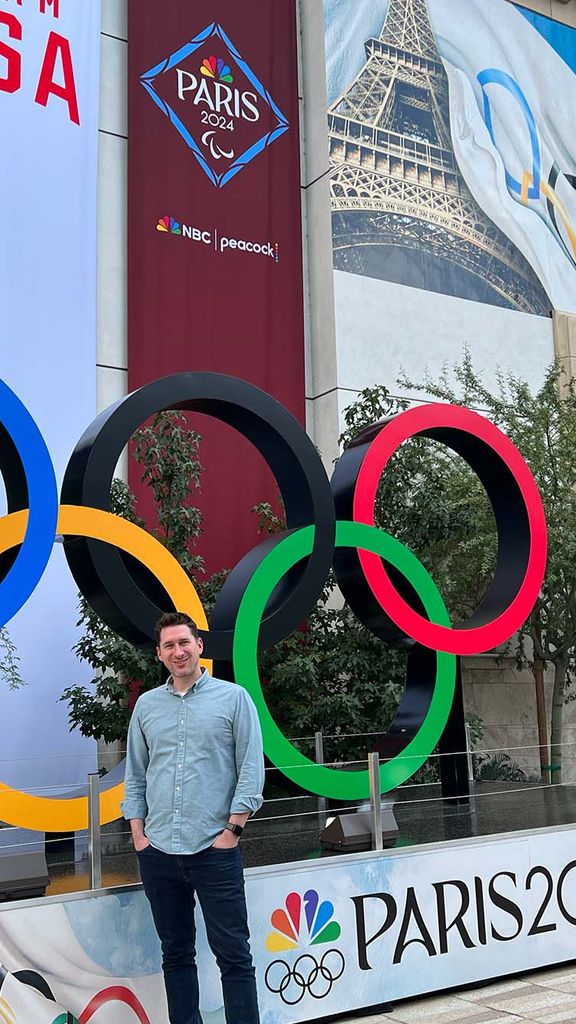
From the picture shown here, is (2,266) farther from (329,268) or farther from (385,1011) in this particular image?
(385,1011)

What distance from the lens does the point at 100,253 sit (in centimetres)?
1085

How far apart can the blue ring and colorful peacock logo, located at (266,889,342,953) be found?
1.92 meters

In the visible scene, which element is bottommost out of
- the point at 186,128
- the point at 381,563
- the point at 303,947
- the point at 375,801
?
the point at 303,947

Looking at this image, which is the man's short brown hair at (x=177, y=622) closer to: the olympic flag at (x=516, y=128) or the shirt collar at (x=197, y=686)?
the shirt collar at (x=197, y=686)

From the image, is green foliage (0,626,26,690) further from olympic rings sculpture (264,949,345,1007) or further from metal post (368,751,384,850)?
olympic rings sculpture (264,949,345,1007)

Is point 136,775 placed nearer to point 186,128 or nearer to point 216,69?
point 186,128

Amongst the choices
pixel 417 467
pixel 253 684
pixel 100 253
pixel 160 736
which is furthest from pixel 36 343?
pixel 160 736

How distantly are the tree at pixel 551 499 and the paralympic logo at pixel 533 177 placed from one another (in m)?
3.43

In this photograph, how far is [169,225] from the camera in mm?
11219

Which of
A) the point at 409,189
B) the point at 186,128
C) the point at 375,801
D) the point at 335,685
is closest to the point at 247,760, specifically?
the point at 375,801

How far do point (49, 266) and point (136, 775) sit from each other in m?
7.24

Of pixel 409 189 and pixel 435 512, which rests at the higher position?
pixel 409 189

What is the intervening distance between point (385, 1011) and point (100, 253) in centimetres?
824

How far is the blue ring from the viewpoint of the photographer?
4.95 m
